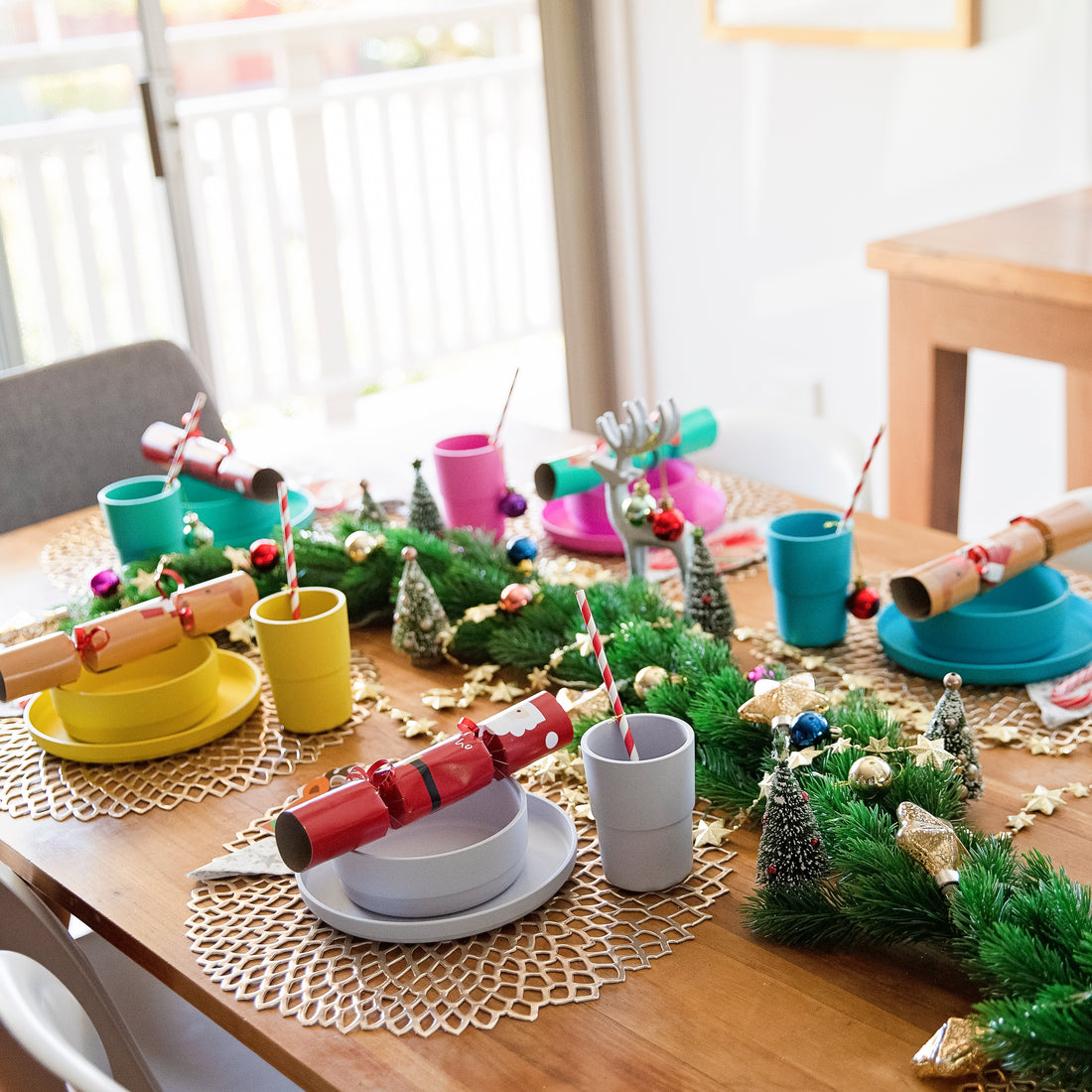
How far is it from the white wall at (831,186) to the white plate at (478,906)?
2090mm

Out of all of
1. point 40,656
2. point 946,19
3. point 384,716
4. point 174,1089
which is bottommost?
point 174,1089

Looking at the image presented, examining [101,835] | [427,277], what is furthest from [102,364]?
[427,277]

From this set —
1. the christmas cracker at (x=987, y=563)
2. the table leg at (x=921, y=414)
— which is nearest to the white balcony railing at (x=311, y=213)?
the table leg at (x=921, y=414)

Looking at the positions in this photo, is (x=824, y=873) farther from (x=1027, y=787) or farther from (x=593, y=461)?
(x=593, y=461)

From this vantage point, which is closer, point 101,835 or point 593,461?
point 101,835

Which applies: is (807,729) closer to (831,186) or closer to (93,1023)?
(93,1023)

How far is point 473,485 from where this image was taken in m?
1.47

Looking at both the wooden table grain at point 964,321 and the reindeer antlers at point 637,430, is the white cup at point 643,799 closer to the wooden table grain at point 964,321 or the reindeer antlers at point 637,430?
the reindeer antlers at point 637,430

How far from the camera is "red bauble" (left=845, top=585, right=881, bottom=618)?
1191 mm

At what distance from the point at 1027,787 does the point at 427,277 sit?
4.03 metres

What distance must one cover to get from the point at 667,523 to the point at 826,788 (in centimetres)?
41

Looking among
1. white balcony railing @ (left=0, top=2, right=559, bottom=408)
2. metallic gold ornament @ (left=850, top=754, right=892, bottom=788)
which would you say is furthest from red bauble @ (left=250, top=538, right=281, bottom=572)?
white balcony railing @ (left=0, top=2, right=559, bottom=408)

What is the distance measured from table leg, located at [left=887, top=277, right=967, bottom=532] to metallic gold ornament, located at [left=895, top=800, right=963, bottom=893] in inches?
59.9

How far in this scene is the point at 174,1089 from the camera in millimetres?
1156
